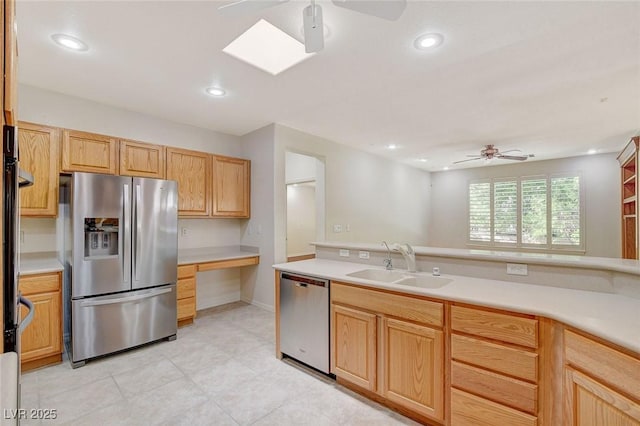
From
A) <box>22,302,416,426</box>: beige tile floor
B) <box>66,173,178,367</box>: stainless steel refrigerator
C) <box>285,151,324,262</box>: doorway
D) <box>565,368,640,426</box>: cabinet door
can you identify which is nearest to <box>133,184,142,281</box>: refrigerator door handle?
<box>66,173,178,367</box>: stainless steel refrigerator

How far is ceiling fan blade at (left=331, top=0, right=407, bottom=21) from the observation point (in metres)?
1.42

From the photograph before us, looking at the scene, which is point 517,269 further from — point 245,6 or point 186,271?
point 186,271

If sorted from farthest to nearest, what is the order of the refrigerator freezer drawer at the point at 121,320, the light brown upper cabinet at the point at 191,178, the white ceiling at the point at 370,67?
the light brown upper cabinet at the point at 191,178, the refrigerator freezer drawer at the point at 121,320, the white ceiling at the point at 370,67

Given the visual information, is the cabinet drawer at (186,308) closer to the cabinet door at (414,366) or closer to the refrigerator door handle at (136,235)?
the refrigerator door handle at (136,235)

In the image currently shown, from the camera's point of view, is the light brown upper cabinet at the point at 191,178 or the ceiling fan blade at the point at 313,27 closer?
the ceiling fan blade at the point at 313,27

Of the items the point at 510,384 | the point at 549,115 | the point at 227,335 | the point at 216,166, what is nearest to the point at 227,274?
the point at 227,335

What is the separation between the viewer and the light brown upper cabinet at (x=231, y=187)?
411 cm

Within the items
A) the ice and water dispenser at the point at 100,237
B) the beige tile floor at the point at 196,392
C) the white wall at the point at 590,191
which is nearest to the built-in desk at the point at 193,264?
the beige tile floor at the point at 196,392

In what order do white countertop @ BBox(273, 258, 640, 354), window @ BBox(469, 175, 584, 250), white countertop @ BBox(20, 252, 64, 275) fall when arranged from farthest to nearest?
window @ BBox(469, 175, 584, 250)
white countertop @ BBox(20, 252, 64, 275)
white countertop @ BBox(273, 258, 640, 354)

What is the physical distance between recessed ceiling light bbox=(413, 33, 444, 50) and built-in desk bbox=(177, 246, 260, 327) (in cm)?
329

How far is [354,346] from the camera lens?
218 cm

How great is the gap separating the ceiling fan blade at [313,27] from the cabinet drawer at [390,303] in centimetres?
167

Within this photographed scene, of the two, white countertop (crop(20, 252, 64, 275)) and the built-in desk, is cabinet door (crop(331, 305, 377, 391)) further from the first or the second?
white countertop (crop(20, 252, 64, 275))

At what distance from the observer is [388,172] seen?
21.4 feet
